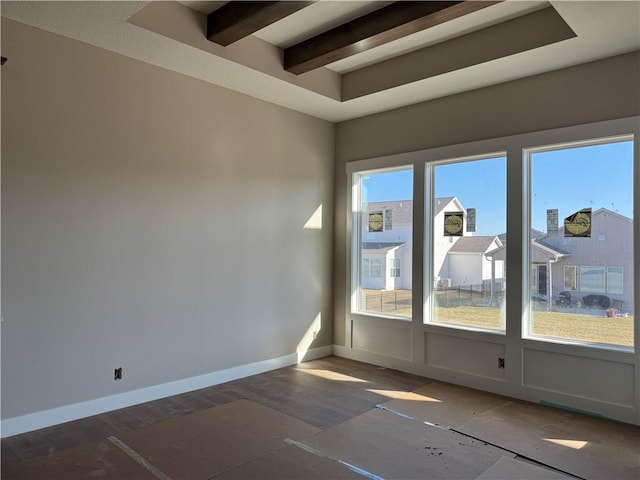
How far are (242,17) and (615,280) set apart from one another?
147 inches

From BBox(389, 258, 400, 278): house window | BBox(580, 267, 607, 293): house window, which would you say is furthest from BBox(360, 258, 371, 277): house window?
BBox(580, 267, 607, 293): house window

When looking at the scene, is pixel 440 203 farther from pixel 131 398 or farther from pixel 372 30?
pixel 131 398

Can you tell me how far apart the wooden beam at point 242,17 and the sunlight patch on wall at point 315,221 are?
7.64ft

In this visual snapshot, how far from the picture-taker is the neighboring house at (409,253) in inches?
179

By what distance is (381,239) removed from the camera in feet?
17.8

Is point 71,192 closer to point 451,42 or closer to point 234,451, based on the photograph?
point 234,451

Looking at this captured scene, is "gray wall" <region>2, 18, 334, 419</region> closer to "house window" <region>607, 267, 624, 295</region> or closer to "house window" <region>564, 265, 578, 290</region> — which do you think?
"house window" <region>564, 265, 578, 290</region>

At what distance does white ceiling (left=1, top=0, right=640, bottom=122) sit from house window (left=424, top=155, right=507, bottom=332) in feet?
2.95

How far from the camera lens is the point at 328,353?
574cm

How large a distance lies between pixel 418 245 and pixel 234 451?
291 cm

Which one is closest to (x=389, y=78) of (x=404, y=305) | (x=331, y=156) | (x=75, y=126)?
(x=331, y=156)

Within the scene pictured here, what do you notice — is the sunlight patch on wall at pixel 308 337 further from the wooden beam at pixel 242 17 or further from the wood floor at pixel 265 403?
the wooden beam at pixel 242 17

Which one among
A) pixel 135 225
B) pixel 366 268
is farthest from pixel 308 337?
pixel 135 225

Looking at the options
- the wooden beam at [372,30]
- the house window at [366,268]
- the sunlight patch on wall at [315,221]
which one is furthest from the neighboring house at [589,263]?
the sunlight patch on wall at [315,221]
